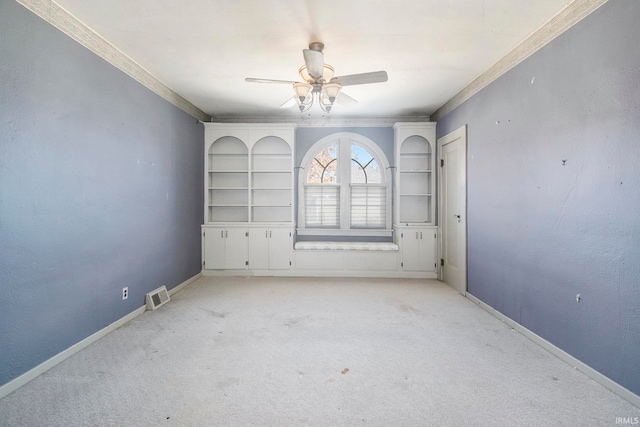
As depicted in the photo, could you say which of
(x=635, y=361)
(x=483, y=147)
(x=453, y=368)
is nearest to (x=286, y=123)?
(x=483, y=147)

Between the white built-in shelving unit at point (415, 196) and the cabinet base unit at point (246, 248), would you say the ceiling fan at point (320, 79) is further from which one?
the cabinet base unit at point (246, 248)

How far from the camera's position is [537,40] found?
7.70 feet

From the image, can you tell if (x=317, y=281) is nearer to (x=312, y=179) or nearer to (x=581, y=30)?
(x=312, y=179)

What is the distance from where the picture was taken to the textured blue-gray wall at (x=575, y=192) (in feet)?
5.53

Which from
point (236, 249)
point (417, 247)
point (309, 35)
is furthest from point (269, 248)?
point (309, 35)

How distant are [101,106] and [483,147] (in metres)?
3.97

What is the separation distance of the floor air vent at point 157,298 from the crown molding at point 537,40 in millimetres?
4512

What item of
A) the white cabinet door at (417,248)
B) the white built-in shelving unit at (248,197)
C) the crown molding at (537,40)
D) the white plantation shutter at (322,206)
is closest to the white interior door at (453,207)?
the white cabinet door at (417,248)

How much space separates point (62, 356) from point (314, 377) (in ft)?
6.40

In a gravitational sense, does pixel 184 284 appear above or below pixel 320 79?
below

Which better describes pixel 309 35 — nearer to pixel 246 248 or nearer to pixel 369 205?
pixel 369 205

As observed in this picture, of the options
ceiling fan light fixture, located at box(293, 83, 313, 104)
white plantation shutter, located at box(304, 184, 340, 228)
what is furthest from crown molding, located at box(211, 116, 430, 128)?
ceiling fan light fixture, located at box(293, 83, 313, 104)

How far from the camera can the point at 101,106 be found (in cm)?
251

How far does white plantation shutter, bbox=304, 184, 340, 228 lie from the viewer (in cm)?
491
